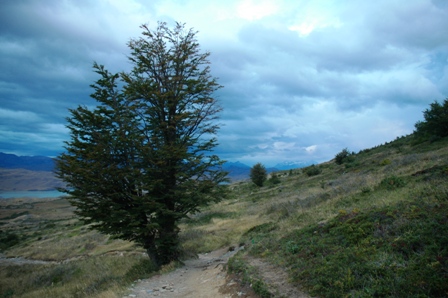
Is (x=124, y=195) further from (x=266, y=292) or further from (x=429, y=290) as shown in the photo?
(x=429, y=290)

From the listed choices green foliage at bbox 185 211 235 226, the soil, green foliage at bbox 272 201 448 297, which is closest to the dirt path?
the soil

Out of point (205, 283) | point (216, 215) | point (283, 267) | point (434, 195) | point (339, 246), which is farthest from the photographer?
point (216, 215)

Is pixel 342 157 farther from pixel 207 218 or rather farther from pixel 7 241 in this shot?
pixel 7 241

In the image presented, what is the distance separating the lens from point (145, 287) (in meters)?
10.4

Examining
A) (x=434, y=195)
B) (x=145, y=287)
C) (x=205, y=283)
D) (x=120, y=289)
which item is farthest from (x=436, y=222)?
(x=120, y=289)

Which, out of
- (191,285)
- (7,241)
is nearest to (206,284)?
(191,285)

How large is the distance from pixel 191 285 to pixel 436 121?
34136mm

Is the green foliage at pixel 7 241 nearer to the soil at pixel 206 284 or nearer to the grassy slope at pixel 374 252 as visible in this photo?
the soil at pixel 206 284

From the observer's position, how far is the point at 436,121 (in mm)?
31422

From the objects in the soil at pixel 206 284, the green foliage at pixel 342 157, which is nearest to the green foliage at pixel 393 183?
the soil at pixel 206 284

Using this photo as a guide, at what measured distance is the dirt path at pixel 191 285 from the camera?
26.7ft

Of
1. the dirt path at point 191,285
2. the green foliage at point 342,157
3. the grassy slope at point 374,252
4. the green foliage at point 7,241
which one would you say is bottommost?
the green foliage at point 7,241

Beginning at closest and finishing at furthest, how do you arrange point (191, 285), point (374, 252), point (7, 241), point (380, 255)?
point (380, 255) → point (374, 252) → point (191, 285) → point (7, 241)

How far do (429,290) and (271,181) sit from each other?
45689mm
